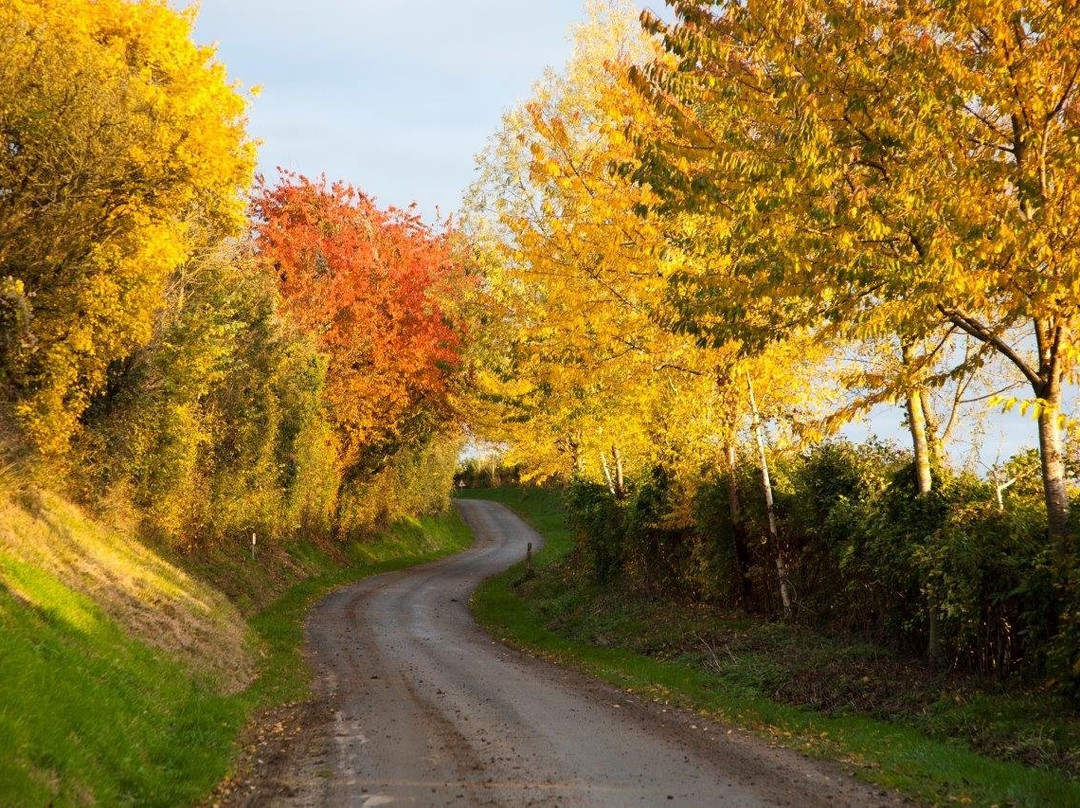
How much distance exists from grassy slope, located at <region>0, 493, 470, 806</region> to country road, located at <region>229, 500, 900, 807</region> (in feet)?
2.74

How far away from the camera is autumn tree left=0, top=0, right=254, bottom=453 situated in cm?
1449

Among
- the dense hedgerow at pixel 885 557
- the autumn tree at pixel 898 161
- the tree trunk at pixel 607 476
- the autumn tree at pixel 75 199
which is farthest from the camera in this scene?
the tree trunk at pixel 607 476

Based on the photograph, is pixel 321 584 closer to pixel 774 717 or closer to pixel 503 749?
pixel 774 717


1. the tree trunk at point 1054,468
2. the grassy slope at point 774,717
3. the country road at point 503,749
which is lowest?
the grassy slope at point 774,717

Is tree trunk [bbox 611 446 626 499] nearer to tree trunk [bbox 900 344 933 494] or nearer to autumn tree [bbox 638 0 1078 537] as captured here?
tree trunk [bbox 900 344 933 494]

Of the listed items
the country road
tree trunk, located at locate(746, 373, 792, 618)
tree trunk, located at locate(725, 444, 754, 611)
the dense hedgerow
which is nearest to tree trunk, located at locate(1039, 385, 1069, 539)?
the dense hedgerow

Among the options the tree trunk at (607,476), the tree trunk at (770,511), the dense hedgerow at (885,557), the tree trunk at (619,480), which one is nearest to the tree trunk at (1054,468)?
the dense hedgerow at (885,557)

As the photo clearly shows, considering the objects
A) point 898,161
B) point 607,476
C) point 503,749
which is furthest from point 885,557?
point 607,476

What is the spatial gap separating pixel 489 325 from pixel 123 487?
10.4 m

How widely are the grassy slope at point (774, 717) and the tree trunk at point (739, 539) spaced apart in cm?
273

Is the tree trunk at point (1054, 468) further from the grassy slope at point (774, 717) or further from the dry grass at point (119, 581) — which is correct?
the dry grass at point (119, 581)

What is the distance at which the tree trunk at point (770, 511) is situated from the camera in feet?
54.4

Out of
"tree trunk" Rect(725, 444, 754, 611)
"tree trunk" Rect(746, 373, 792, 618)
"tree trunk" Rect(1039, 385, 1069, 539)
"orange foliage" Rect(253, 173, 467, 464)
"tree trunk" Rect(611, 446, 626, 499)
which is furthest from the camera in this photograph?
"orange foliage" Rect(253, 173, 467, 464)

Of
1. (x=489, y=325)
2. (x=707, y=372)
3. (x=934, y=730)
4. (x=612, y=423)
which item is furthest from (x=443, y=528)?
(x=934, y=730)
